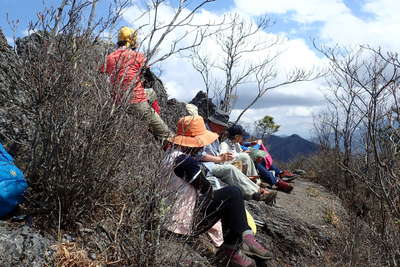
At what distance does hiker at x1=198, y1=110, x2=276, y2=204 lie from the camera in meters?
3.69

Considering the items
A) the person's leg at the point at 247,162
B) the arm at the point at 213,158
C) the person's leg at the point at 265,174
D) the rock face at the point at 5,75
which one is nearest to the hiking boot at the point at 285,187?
the person's leg at the point at 265,174

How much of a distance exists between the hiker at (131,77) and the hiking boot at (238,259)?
51.0 inches

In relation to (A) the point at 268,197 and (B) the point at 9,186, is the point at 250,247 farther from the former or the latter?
(A) the point at 268,197

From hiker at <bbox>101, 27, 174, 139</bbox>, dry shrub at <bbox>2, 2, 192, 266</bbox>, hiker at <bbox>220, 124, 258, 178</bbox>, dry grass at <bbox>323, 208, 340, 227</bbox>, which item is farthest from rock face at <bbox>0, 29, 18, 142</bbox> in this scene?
dry grass at <bbox>323, 208, 340, 227</bbox>

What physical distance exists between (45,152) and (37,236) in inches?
23.3

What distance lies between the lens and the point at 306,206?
633cm

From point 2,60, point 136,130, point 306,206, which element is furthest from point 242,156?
point 2,60

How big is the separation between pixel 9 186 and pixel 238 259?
163cm

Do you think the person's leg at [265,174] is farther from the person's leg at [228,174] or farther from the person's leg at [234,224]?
the person's leg at [234,224]

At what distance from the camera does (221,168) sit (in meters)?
4.03

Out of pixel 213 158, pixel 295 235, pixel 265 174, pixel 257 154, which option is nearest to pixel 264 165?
pixel 265 174

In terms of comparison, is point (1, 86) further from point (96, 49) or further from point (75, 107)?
point (75, 107)

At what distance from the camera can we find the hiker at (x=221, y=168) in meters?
3.69

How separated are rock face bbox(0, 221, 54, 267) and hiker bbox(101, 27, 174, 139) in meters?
1.03
